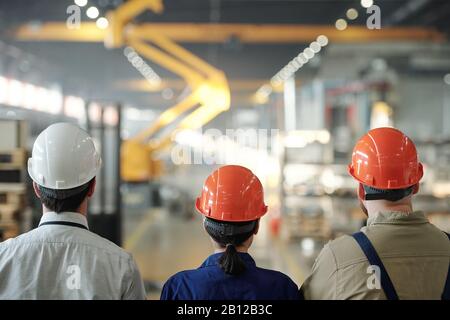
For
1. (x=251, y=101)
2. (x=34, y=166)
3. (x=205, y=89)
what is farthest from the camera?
(x=251, y=101)

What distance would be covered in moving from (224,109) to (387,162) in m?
9.77

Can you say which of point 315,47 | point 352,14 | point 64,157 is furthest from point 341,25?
point 64,157

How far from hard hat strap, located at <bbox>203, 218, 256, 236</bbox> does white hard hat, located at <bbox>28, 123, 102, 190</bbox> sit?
0.60m

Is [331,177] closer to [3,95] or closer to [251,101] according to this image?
[3,95]

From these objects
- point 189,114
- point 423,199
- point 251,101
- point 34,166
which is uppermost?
point 251,101

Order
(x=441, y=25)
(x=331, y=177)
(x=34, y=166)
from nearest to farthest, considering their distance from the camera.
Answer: (x=34, y=166), (x=331, y=177), (x=441, y=25)

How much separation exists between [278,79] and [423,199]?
684 inches

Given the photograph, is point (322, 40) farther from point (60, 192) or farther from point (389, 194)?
point (60, 192)

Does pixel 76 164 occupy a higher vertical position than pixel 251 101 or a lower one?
lower

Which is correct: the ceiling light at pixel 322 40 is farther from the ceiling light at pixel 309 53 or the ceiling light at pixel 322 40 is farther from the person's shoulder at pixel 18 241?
the person's shoulder at pixel 18 241

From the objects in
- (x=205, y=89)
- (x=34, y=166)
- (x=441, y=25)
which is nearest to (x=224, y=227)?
(x=34, y=166)

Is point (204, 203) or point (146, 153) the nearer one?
point (204, 203)

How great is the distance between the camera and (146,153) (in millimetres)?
12836

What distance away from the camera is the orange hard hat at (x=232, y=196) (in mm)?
2430
